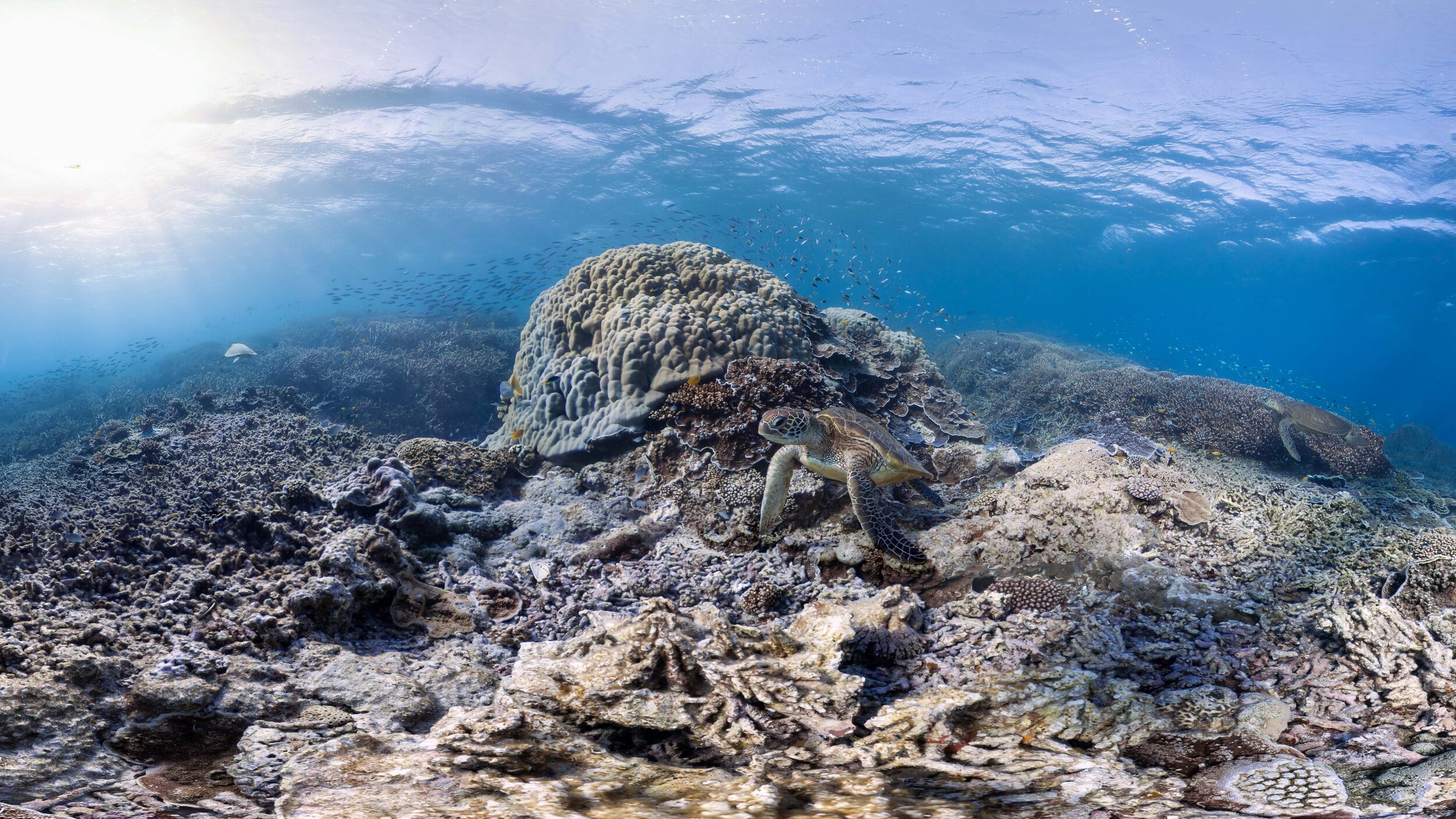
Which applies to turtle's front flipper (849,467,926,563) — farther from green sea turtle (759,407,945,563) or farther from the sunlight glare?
the sunlight glare

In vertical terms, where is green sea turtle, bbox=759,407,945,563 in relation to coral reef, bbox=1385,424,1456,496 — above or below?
above

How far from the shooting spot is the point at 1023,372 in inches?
634

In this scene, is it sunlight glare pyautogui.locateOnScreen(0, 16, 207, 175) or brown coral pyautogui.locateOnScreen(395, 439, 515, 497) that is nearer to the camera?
brown coral pyautogui.locateOnScreen(395, 439, 515, 497)

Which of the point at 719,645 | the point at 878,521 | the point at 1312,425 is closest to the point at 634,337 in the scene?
the point at 878,521

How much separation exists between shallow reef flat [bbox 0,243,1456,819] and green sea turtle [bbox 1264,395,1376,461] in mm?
3025

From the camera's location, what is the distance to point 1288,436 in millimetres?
10109

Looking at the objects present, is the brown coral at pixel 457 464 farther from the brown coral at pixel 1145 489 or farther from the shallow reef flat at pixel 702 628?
the brown coral at pixel 1145 489

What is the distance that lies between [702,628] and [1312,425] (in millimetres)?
12965

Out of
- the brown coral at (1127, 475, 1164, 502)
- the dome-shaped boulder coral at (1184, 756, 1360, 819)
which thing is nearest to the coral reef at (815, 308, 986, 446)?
the brown coral at (1127, 475, 1164, 502)

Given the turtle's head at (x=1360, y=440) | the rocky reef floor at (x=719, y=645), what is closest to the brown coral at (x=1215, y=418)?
the turtle's head at (x=1360, y=440)

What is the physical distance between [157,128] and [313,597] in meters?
33.5

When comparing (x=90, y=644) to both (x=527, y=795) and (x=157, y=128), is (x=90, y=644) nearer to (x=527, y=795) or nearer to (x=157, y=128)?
(x=527, y=795)

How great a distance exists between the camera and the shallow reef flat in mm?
2086

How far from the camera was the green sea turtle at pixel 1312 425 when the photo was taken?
10156 millimetres
